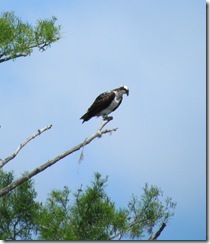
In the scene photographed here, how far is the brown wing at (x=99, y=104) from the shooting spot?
8664 millimetres

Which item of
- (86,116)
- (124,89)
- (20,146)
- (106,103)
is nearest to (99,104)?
(106,103)

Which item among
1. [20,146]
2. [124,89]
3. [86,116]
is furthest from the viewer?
[124,89]

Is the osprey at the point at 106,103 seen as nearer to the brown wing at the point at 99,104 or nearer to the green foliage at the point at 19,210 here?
the brown wing at the point at 99,104

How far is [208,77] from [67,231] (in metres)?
2.57

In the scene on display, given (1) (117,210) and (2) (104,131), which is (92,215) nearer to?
(1) (117,210)

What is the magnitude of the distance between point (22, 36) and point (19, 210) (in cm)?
201

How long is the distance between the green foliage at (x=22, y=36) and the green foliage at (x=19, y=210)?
1407 millimetres

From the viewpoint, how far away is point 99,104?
28.7ft

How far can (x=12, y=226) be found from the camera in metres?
9.65

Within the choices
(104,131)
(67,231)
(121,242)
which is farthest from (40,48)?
(121,242)

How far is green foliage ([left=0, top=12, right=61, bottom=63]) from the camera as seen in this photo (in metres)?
9.89

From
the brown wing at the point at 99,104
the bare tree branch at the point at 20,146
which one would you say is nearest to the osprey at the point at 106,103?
the brown wing at the point at 99,104

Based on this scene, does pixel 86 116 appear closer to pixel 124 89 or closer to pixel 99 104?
pixel 99 104

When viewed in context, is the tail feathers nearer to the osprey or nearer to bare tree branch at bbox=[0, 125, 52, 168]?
the osprey
